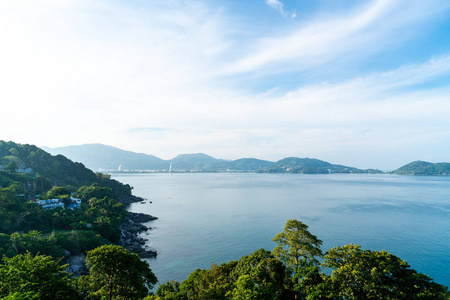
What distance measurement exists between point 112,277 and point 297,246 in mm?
10982

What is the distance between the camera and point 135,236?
38.6 m

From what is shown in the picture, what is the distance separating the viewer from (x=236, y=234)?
1548 inches

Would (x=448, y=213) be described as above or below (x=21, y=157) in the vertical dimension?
below

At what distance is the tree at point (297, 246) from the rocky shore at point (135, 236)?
72.9 ft

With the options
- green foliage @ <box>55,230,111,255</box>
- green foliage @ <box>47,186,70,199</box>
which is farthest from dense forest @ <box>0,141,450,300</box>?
green foliage @ <box>47,186,70,199</box>

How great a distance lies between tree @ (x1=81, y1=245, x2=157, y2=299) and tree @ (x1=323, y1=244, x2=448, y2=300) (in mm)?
10888

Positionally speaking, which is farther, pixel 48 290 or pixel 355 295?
pixel 355 295

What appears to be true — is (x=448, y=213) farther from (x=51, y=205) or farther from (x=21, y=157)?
(x=21, y=157)

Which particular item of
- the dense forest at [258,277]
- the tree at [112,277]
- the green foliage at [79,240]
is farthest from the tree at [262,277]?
the green foliage at [79,240]

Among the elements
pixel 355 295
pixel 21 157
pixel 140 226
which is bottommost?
pixel 140 226

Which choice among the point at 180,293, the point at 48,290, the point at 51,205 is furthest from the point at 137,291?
the point at 51,205

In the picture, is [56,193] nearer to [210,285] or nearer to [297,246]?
[210,285]

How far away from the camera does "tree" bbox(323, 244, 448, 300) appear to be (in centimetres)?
1138

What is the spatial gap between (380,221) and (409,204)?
26.2 m
